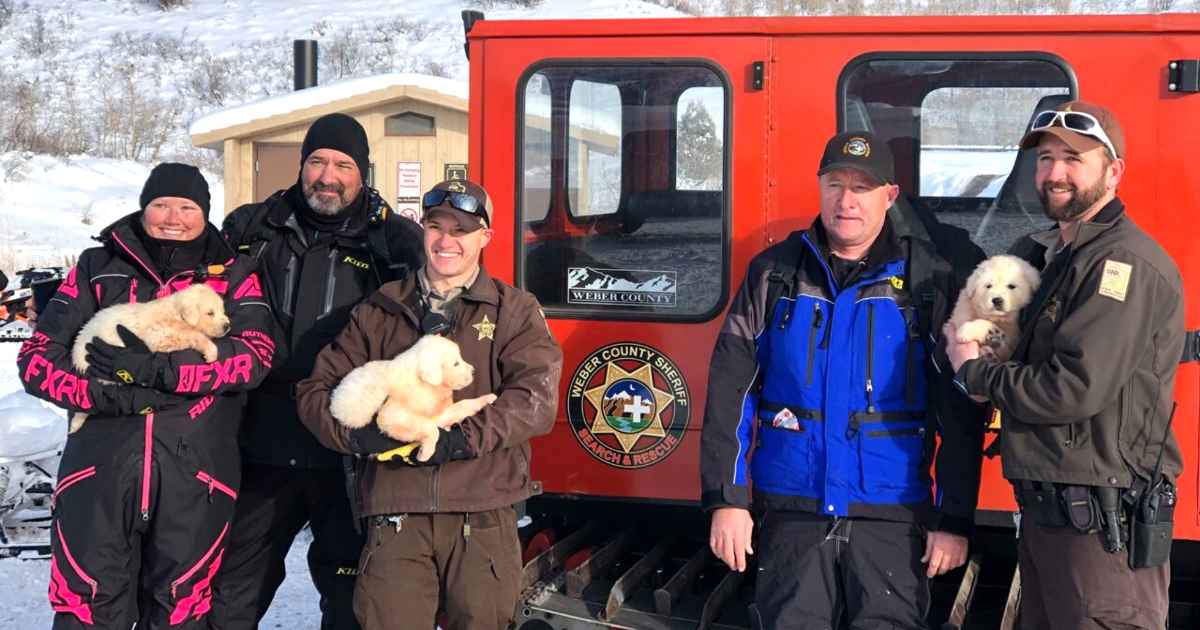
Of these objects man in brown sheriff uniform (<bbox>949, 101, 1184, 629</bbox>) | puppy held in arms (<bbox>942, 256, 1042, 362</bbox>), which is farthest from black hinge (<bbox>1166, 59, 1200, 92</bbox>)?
puppy held in arms (<bbox>942, 256, 1042, 362</bbox>)

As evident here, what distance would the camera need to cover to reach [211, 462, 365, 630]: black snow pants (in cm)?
411

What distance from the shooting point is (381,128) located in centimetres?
1330

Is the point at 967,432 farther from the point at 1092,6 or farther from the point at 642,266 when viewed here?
the point at 1092,6

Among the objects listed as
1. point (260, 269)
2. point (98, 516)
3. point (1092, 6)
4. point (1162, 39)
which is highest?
point (1092, 6)

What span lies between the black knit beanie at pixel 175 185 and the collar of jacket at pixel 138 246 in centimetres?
10

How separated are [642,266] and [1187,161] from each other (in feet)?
5.68

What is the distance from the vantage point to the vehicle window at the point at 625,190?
3.82 m

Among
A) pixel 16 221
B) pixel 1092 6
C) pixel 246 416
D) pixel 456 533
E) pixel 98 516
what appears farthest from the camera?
pixel 1092 6

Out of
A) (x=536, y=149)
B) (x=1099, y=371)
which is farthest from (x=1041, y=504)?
(x=536, y=149)

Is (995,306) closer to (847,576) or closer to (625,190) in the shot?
(847,576)

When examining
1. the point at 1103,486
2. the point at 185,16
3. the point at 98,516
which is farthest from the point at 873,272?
the point at 185,16

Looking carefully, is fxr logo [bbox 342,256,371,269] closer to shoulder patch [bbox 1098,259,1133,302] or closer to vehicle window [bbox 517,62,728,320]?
vehicle window [bbox 517,62,728,320]

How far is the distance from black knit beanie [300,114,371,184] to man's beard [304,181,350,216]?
137 mm

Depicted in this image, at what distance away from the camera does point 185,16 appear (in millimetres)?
46375
